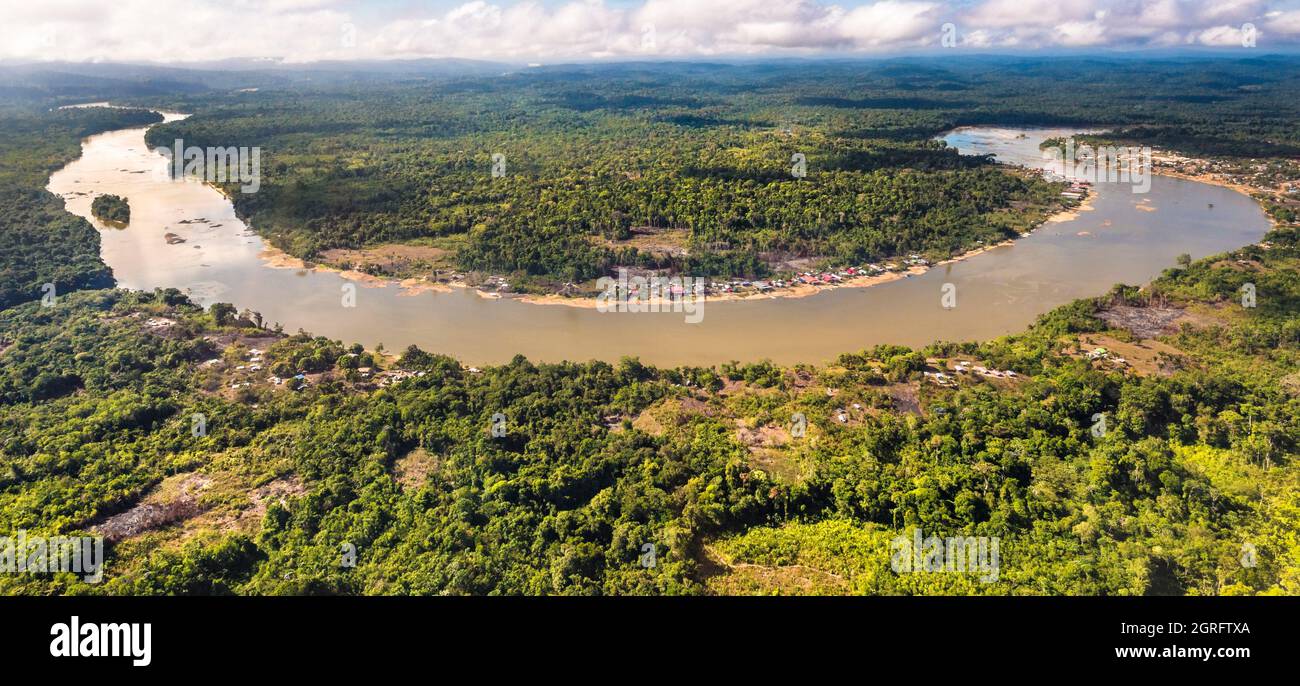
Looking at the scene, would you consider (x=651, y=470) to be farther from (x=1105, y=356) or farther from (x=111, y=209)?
(x=111, y=209)

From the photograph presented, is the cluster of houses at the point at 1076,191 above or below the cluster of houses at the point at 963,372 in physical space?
above

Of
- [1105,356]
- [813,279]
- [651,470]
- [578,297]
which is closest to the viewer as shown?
[651,470]

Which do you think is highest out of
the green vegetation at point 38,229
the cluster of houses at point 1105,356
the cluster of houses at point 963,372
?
the green vegetation at point 38,229

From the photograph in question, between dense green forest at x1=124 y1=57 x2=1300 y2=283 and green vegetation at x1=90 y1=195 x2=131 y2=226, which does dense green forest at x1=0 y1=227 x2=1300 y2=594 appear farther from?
green vegetation at x1=90 y1=195 x2=131 y2=226

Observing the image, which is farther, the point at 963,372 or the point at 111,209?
the point at 111,209

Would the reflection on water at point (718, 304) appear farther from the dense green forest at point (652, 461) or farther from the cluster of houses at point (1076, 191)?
the dense green forest at point (652, 461)

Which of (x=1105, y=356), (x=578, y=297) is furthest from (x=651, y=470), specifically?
(x=1105, y=356)

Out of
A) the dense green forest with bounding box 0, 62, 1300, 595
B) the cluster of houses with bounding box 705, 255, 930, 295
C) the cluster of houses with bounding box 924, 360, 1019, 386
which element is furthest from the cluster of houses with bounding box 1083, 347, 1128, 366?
the cluster of houses with bounding box 705, 255, 930, 295

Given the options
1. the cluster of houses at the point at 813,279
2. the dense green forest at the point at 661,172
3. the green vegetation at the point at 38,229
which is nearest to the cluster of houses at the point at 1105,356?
the cluster of houses at the point at 813,279
